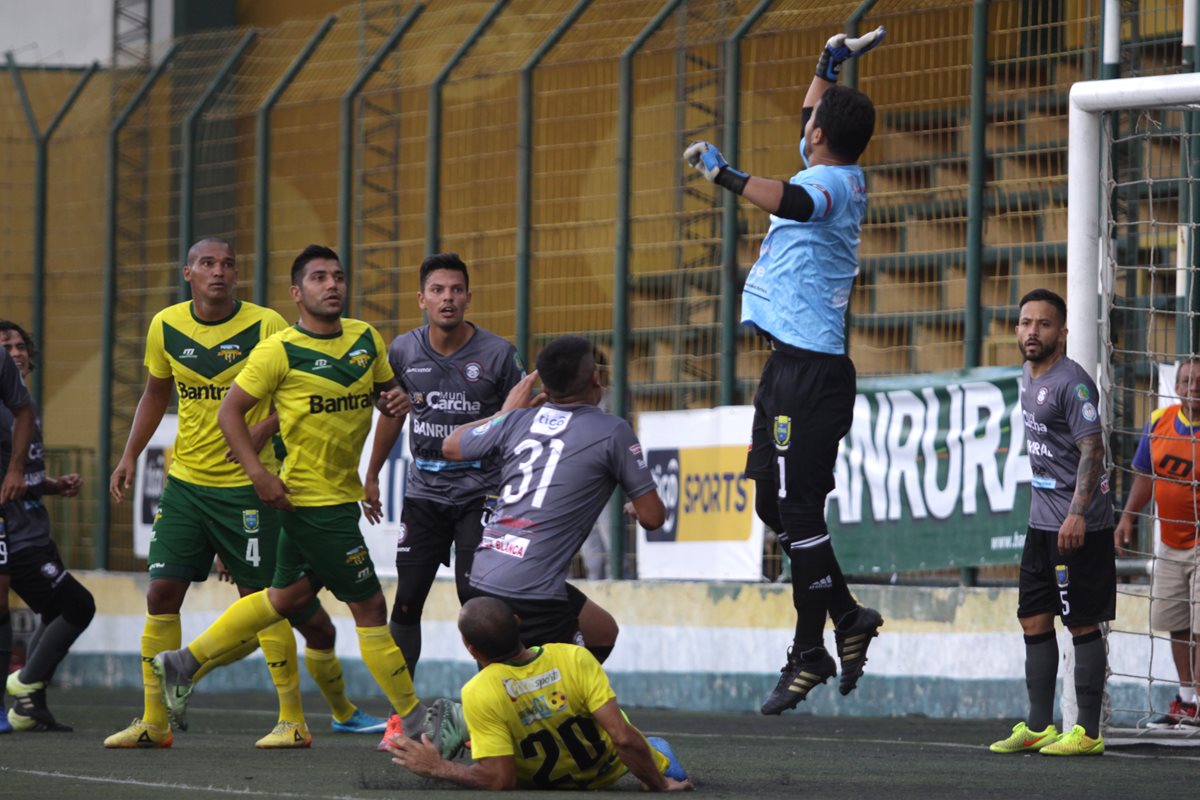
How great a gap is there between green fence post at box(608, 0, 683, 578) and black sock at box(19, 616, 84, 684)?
4099 mm

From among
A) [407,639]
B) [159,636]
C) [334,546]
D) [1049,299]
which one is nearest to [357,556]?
[334,546]

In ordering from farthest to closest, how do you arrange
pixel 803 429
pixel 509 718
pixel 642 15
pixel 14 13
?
pixel 14 13 → pixel 642 15 → pixel 803 429 → pixel 509 718

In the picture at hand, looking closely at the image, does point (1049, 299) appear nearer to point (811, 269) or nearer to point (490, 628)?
point (811, 269)

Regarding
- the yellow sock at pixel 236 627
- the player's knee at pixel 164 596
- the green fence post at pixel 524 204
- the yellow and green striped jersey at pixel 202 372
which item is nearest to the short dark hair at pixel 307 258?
the yellow and green striped jersey at pixel 202 372

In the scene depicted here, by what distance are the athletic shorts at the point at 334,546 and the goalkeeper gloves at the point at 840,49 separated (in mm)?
2864

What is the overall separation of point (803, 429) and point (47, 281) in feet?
40.1

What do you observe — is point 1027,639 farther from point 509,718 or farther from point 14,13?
point 14,13

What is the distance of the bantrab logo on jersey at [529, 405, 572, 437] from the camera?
749cm

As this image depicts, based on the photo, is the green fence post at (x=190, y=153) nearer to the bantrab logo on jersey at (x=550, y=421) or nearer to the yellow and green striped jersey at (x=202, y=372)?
the yellow and green striped jersey at (x=202, y=372)

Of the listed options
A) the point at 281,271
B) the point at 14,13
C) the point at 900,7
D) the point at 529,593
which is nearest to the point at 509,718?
the point at 529,593

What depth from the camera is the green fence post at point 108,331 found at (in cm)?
1733

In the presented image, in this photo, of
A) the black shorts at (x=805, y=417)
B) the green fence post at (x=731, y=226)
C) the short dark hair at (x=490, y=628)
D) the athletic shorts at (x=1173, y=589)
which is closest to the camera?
the short dark hair at (x=490, y=628)

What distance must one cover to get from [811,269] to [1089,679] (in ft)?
8.89

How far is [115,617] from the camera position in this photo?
1719 cm
